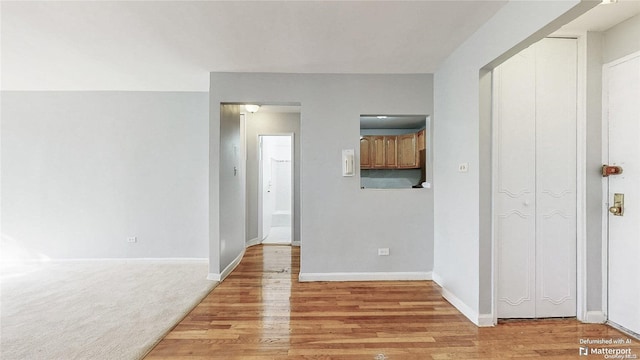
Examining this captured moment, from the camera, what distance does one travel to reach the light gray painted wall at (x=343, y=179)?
339 cm

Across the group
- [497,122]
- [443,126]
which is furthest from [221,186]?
[497,122]

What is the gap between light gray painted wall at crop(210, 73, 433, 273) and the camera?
3.39 m

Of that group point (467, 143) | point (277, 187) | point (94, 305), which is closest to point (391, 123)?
point (467, 143)

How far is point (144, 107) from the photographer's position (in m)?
4.13

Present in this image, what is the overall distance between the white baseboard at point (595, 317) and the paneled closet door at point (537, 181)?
0.31ft

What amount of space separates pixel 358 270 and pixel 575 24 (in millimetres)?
3209

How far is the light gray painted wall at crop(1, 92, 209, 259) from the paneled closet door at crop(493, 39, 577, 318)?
386cm

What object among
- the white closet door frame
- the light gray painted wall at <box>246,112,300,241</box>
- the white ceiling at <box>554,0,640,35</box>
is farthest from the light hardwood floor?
the white ceiling at <box>554,0,640,35</box>

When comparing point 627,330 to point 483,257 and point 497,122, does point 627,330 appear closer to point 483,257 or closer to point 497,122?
point 483,257

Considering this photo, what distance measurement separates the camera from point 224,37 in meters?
2.55

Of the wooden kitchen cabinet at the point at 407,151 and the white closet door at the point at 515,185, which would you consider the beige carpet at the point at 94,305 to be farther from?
the wooden kitchen cabinet at the point at 407,151

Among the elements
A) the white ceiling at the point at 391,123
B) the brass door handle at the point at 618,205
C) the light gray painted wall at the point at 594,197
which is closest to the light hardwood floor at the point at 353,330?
the light gray painted wall at the point at 594,197

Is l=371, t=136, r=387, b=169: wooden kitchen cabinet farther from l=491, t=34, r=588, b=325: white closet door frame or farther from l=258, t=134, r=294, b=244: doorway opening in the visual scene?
l=491, t=34, r=588, b=325: white closet door frame

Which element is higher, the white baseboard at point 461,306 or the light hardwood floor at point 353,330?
the white baseboard at point 461,306
